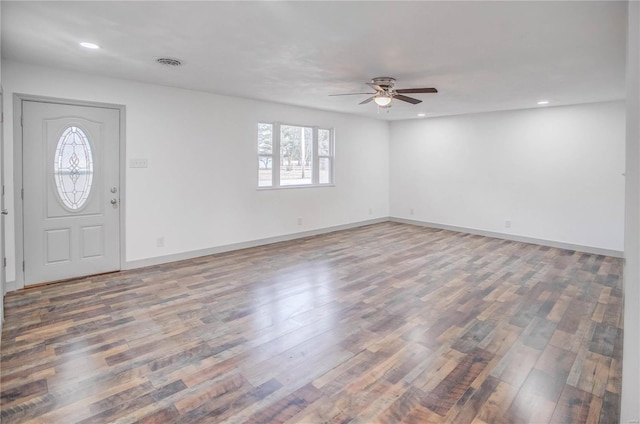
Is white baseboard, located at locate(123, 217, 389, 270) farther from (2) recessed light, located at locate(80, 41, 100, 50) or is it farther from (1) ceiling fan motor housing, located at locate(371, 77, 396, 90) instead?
(1) ceiling fan motor housing, located at locate(371, 77, 396, 90)

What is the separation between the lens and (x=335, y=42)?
3.12 m

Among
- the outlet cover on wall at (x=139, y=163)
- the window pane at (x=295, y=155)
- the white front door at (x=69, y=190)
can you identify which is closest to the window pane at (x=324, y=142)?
the window pane at (x=295, y=155)

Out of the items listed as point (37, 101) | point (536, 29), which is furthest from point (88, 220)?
point (536, 29)

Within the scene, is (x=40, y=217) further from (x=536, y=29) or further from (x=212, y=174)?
(x=536, y=29)

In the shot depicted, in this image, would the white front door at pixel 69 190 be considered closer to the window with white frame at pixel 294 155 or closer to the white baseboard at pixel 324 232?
the white baseboard at pixel 324 232

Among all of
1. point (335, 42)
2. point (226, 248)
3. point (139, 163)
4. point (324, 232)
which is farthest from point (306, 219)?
point (335, 42)

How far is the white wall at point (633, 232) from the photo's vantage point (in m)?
1.58

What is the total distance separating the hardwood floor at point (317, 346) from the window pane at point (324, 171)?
2.87 m

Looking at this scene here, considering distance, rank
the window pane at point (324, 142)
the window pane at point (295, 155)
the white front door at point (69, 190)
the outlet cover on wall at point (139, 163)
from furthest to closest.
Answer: the window pane at point (324, 142)
the window pane at point (295, 155)
the outlet cover on wall at point (139, 163)
the white front door at point (69, 190)

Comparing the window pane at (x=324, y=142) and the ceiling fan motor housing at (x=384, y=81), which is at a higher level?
the ceiling fan motor housing at (x=384, y=81)

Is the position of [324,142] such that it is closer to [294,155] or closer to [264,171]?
[294,155]

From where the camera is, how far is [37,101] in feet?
13.4

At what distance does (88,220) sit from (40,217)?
48cm

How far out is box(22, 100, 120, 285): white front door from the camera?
413 cm
